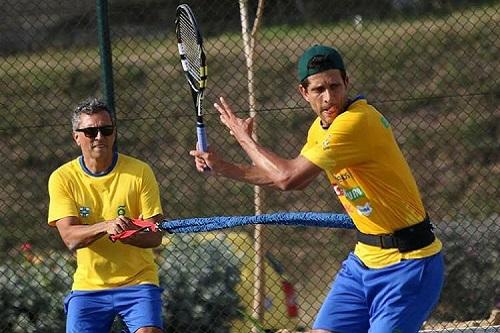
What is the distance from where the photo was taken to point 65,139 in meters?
13.5

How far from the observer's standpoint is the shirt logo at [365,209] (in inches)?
207

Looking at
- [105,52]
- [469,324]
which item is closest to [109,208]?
[105,52]

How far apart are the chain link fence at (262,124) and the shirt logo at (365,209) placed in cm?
339

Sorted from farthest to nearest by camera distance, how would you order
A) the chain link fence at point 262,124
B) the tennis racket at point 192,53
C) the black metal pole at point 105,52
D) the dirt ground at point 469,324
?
1. the chain link fence at point 262,124
2. the dirt ground at point 469,324
3. the black metal pole at point 105,52
4. the tennis racket at point 192,53

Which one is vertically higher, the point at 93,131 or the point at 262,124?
the point at 262,124

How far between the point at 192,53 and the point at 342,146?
3.94 ft

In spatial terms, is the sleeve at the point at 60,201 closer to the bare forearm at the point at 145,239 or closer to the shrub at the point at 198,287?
the bare forearm at the point at 145,239

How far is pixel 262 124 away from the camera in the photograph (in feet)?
42.4

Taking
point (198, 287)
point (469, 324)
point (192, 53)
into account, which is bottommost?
point (469, 324)

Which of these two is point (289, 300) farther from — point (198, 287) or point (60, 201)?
point (60, 201)

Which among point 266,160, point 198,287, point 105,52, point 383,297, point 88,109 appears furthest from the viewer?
point 198,287

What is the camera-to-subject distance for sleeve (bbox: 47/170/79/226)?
6.37 meters

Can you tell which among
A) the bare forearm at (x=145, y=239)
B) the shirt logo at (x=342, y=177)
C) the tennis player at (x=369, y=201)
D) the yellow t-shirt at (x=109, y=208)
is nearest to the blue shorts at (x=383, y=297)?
the tennis player at (x=369, y=201)

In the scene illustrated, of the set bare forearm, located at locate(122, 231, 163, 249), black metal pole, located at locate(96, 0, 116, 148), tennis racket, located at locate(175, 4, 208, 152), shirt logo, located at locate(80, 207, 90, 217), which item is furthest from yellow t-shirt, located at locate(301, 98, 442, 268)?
black metal pole, located at locate(96, 0, 116, 148)
